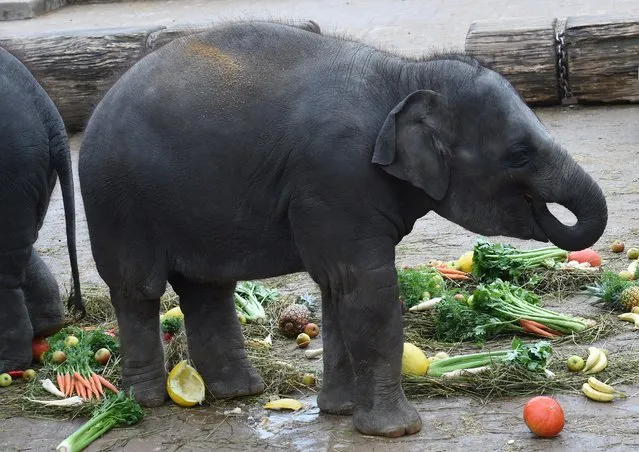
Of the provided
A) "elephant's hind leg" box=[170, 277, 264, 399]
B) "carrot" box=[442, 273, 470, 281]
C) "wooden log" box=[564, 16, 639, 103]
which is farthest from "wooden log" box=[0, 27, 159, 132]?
"elephant's hind leg" box=[170, 277, 264, 399]

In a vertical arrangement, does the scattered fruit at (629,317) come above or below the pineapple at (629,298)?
below

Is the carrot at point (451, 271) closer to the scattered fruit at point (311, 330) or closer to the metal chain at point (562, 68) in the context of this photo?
the scattered fruit at point (311, 330)

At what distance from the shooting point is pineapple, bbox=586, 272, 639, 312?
21.0ft

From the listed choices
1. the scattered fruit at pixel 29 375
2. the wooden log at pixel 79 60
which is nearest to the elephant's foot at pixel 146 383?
the scattered fruit at pixel 29 375

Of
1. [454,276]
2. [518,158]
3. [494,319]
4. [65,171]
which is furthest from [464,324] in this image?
[65,171]

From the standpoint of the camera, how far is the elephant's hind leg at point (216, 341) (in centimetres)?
567

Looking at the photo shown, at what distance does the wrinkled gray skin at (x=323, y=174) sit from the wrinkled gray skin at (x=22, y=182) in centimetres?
56

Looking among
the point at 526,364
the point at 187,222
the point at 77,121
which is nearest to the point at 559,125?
the point at 77,121

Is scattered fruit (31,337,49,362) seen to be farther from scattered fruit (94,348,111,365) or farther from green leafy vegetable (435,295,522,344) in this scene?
green leafy vegetable (435,295,522,344)

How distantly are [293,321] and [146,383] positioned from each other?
3.47ft

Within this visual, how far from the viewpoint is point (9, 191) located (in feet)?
18.9

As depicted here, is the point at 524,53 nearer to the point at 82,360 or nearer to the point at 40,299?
the point at 40,299

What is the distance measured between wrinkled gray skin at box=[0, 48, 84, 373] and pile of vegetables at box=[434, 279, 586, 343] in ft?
6.13

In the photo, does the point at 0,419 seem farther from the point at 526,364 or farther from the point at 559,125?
the point at 559,125
